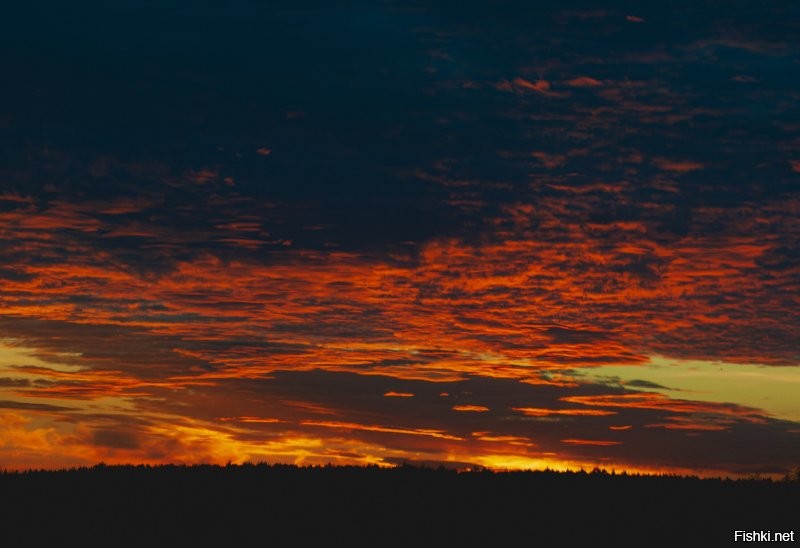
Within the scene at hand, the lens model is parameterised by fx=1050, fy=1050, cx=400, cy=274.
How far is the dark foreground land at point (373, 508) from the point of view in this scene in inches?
1029

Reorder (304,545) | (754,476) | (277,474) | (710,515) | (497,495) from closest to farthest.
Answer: (304,545)
(710,515)
(497,495)
(277,474)
(754,476)

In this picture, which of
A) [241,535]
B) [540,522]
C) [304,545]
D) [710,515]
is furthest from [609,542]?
[241,535]

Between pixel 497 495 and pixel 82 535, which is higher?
pixel 497 495

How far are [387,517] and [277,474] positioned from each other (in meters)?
7.36

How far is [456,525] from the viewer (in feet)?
89.3

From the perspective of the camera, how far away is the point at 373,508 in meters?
29.4

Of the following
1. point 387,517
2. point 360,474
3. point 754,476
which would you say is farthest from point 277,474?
point 754,476

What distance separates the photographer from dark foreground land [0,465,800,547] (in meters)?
26.1

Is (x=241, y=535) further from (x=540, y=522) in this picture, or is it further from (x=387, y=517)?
(x=540, y=522)

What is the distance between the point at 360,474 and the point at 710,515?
11.4 meters

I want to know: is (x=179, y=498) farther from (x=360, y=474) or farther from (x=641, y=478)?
(x=641, y=478)

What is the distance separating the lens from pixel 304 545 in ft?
82.5

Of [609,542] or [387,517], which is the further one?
[387,517]

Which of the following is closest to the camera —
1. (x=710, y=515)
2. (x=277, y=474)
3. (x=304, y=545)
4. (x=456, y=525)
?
(x=304, y=545)
